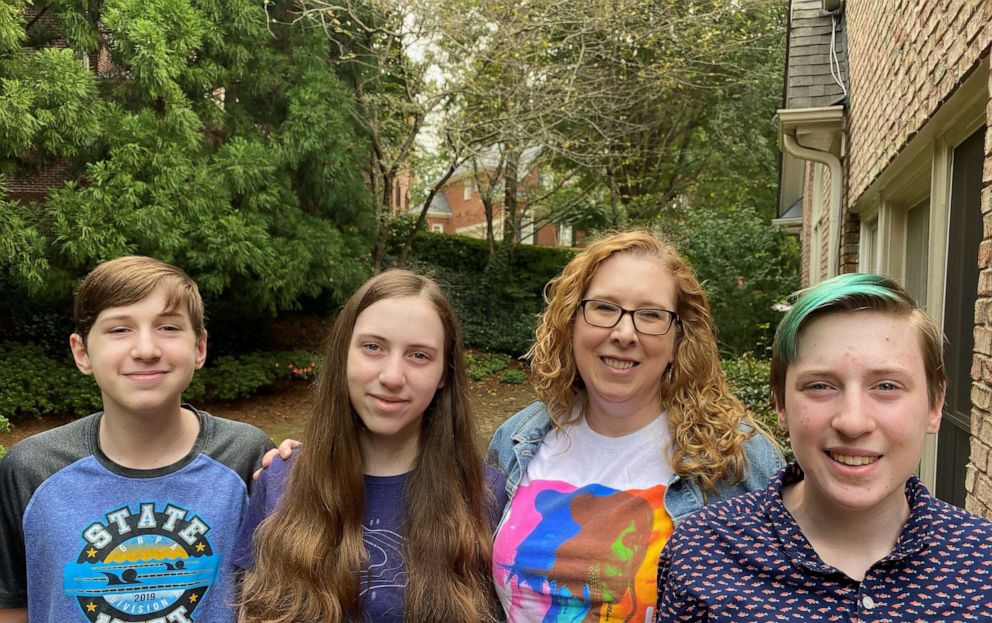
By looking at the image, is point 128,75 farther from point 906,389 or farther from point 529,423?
point 906,389

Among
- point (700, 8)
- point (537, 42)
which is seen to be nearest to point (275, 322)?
point (537, 42)

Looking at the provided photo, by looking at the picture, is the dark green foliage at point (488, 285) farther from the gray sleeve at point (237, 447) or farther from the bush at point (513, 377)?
the gray sleeve at point (237, 447)

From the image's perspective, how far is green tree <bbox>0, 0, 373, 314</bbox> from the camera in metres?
8.44

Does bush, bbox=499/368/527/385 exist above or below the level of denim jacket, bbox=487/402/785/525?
below

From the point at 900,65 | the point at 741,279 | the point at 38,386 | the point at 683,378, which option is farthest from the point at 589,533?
the point at 741,279

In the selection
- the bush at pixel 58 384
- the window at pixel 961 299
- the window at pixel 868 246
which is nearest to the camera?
the window at pixel 961 299

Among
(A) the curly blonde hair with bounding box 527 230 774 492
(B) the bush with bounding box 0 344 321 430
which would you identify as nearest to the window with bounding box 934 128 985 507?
(A) the curly blonde hair with bounding box 527 230 774 492

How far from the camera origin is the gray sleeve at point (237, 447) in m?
2.05

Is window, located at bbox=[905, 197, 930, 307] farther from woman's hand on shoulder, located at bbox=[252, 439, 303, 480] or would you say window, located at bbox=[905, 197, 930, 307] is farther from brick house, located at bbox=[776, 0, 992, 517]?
woman's hand on shoulder, located at bbox=[252, 439, 303, 480]

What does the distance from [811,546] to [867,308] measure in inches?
18.4

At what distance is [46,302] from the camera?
1016 cm

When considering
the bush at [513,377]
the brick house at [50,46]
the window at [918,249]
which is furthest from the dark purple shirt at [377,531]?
the bush at [513,377]

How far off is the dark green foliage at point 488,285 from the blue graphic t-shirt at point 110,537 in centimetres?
1393

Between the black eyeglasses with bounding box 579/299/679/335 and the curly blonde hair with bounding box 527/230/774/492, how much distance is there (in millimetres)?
79
